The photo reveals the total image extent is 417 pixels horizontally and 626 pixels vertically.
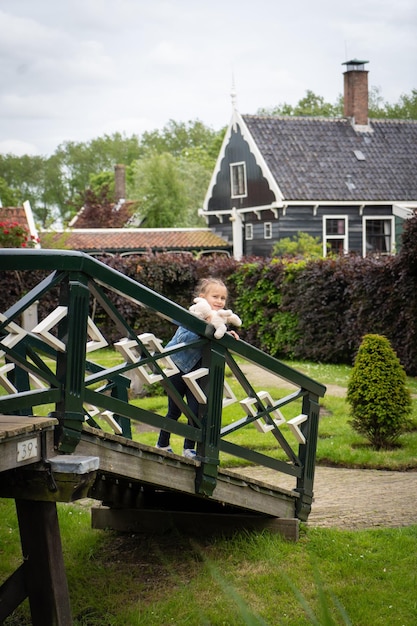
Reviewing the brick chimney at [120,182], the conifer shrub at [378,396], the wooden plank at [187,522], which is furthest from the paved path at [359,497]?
the brick chimney at [120,182]

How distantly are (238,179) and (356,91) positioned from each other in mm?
5918

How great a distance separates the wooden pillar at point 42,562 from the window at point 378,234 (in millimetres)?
30654

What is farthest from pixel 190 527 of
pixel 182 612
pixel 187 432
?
pixel 187 432

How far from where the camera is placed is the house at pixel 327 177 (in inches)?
1348

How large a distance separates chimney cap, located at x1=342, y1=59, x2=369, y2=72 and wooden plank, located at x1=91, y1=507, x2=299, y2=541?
105ft

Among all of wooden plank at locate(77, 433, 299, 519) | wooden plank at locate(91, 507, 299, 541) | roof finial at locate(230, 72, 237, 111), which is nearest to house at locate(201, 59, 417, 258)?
roof finial at locate(230, 72, 237, 111)

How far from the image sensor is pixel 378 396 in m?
10.2

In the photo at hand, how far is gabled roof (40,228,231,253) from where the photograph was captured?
39969 mm

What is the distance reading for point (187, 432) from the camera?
5.76 m

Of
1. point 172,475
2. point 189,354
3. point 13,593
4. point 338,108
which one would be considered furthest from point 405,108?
point 13,593

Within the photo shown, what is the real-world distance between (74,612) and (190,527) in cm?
124

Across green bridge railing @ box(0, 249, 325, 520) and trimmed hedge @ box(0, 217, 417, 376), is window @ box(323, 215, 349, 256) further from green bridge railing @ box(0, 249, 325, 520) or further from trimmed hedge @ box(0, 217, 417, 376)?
green bridge railing @ box(0, 249, 325, 520)

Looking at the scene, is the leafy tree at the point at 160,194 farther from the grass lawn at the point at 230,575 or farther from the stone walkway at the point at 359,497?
the grass lawn at the point at 230,575

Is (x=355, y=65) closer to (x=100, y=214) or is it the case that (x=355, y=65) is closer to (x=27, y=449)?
(x=100, y=214)
